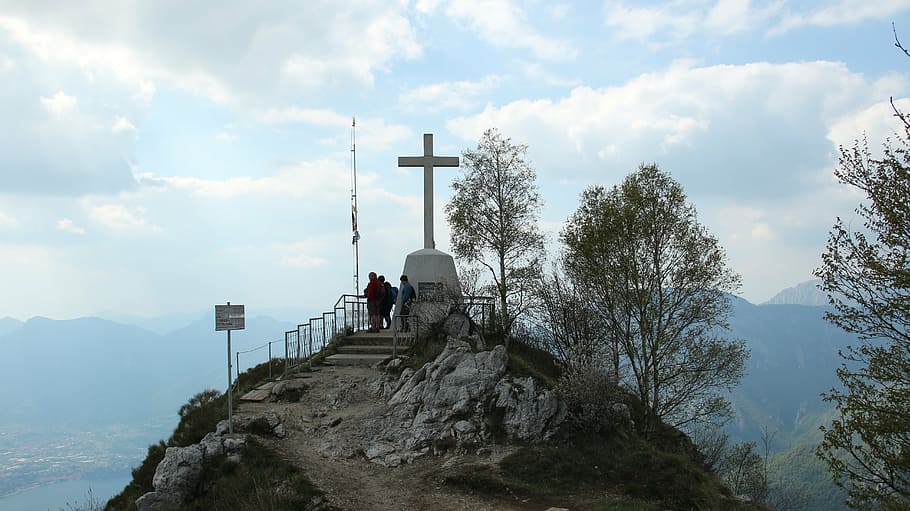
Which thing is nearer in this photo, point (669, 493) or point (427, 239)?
point (669, 493)

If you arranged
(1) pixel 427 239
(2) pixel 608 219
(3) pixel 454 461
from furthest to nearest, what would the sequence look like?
(1) pixel 427 239 < (2) pixel 608 219 < (3) pixel 454 461

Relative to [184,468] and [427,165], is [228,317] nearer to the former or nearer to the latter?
[184,468]

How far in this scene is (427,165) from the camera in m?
25.9

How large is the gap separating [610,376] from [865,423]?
440cm

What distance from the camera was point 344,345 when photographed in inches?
826

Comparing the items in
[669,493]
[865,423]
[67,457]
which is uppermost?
[865,423]

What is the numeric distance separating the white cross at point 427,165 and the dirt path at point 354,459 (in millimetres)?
9941

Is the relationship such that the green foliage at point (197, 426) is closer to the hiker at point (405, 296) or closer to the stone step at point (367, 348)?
the stone step at point (367, 348)

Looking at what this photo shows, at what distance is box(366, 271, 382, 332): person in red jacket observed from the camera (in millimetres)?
23000

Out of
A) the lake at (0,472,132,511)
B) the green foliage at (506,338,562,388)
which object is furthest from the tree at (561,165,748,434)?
the lake at (0,472,132,511)

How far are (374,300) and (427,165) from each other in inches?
238

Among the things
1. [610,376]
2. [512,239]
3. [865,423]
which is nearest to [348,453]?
[610,376]

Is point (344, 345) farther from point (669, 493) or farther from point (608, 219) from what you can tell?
point (669, 493)

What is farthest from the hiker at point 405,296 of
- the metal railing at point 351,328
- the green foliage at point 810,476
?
the green foliage at point 810,476
